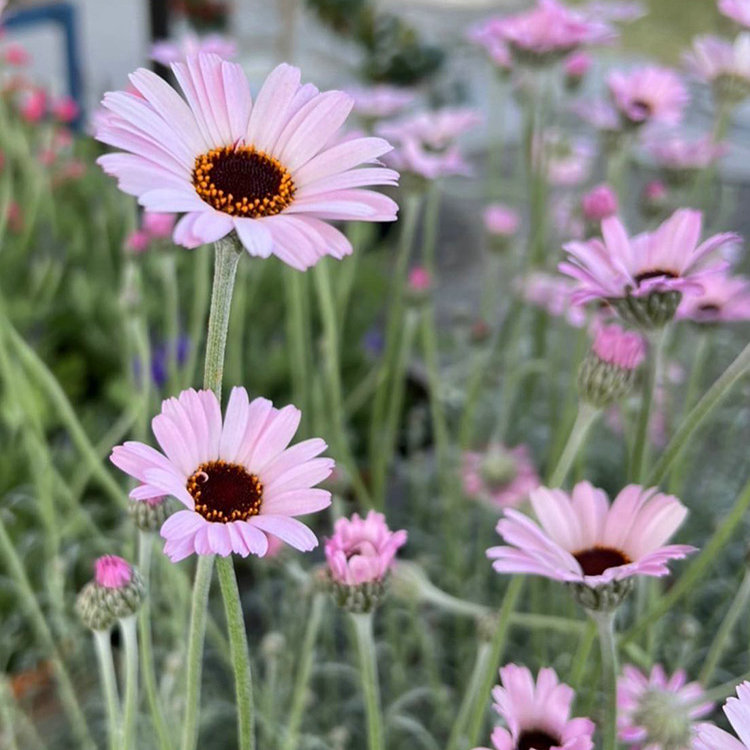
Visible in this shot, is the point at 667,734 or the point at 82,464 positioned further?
the point at 82,464

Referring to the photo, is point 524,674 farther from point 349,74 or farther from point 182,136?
point 349,74

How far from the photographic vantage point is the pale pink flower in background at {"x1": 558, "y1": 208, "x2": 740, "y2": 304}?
306 mm

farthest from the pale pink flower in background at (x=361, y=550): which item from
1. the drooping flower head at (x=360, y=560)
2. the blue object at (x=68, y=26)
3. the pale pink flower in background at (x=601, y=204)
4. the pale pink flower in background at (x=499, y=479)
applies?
the blue object at (x=68, y=26)

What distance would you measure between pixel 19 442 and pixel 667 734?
60 cm

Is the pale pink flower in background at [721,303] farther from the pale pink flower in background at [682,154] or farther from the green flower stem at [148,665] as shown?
the green flower stem at [148,665]

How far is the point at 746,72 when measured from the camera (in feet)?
1.89

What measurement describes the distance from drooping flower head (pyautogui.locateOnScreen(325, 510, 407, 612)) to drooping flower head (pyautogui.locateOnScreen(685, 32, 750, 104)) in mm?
381

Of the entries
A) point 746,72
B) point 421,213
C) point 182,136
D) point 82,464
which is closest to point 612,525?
point 182,136

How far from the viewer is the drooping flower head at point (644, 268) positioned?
1.00ft

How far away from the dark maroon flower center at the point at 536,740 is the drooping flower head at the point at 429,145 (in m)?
0.37

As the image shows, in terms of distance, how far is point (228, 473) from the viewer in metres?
0.25

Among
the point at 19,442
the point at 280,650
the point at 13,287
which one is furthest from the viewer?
the point at 13,287

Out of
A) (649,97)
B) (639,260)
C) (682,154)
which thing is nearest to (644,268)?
(639,260)

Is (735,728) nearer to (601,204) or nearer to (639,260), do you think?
(639,260)
